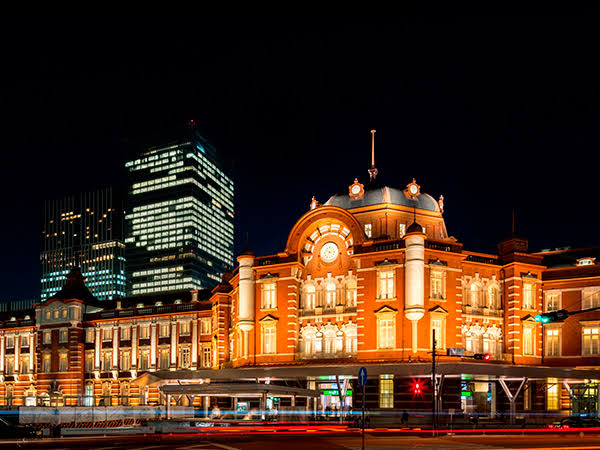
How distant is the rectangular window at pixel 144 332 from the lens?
8562 centimetres

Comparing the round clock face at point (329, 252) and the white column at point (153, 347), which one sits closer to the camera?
the round clock face at point (329, 252)

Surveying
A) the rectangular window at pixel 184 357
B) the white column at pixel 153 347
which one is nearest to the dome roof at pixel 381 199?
the rectangular window at pixel 184 357

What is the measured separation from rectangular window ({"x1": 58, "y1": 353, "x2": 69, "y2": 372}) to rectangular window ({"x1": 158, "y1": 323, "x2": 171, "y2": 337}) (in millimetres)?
12642

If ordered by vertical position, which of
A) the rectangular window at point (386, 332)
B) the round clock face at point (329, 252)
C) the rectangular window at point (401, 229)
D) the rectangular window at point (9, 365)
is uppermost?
the rectangular window at point (401, 229)

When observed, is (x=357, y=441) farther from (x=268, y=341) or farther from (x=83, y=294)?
(x=83, y=294)

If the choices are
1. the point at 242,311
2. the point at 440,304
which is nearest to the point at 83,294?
the point at 242,311

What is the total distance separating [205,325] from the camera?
81625 mm

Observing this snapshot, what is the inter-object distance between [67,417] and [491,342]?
33274 millimetres

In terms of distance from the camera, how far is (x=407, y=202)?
67.3 metres

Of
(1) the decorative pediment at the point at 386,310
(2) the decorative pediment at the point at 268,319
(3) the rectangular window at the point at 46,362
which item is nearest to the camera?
(1) the decorative pediment at the point at 386,310

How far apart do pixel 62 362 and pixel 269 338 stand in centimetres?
3621

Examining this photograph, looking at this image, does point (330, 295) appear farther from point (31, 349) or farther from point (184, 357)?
point (31, 349)

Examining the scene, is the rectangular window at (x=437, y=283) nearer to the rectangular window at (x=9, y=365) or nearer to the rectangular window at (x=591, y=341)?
the rectangular window at (x=591, y=341)

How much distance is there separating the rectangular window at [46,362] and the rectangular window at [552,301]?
57.0m
